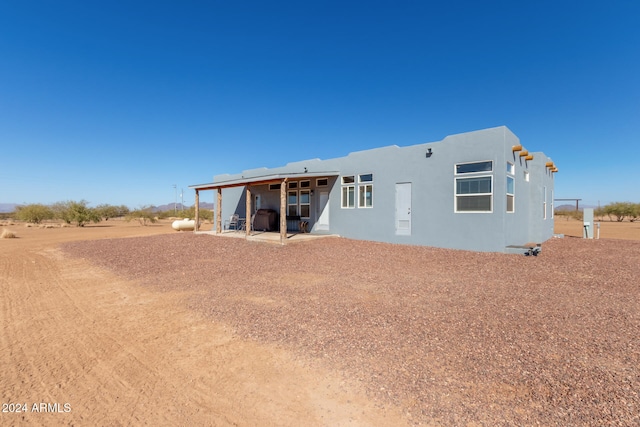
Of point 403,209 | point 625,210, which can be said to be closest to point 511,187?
point 403,209

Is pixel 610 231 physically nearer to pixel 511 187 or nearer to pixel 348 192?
pixel 511 187

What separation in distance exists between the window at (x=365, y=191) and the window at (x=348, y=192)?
0.35 metres

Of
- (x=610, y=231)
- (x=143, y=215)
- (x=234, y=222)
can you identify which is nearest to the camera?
(x=234, y=222)

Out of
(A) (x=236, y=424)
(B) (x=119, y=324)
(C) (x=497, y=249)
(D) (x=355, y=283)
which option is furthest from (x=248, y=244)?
(A) (x=236, y=424)

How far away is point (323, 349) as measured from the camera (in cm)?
356

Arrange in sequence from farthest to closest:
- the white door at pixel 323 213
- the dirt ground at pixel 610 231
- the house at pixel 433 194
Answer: the dirt ground at pixel 610 231 < the white door at pixel 323 213 < the house at pixel 433 194

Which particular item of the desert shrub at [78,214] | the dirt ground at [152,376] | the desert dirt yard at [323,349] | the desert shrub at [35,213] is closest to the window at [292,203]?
the desert dirt yard at [323,349]

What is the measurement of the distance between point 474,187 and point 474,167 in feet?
2.23

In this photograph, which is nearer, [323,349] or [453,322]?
[323,349]

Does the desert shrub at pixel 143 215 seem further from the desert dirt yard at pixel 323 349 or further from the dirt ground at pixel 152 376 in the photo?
the dirt ground at pixel 152 376

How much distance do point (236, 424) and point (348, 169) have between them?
12287 mm

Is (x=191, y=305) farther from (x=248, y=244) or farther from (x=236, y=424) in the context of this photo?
(x=248, y=244)

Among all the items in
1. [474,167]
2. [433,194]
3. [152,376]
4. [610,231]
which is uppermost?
[474,167]

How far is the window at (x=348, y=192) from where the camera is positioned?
13852 millimetres
